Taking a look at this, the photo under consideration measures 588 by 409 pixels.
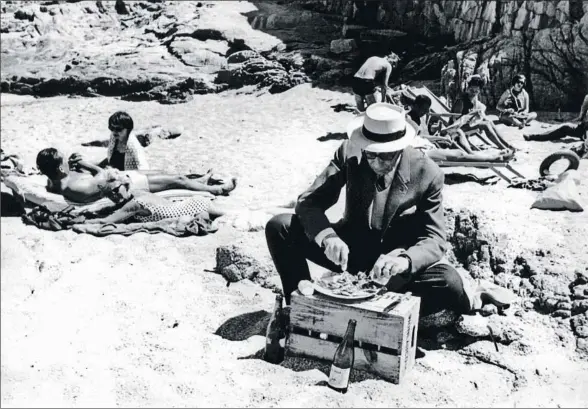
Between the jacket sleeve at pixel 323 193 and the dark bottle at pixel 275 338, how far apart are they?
0.52 metres

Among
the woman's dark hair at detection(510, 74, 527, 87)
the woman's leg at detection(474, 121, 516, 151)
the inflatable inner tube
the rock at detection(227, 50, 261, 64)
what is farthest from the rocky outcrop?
the inflatable inner tube

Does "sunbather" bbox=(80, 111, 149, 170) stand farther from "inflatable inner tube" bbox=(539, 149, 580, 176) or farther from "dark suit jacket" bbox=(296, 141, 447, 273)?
"inflatable inner tube" bbox=(539, 149, 580, 176)

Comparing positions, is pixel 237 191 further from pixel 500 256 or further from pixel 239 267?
pixel 500 256

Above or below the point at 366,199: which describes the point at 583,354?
below

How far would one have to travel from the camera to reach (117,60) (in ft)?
49.5

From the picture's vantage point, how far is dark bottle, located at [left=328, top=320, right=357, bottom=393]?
3721mm

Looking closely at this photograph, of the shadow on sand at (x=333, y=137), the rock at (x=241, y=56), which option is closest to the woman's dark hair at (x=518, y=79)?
the shadow on sand at (x=333, y=137)

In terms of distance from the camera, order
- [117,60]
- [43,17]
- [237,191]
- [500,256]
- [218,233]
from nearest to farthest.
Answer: [500,256]
[218,233]
[237,191]
[117,60]
[43,17]

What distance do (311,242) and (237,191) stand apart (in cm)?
391

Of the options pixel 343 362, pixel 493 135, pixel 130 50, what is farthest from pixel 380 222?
pixel 130 50

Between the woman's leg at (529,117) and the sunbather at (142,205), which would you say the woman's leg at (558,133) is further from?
the sunbather at (142,205)

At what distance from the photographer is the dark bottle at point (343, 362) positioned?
372 centimetres

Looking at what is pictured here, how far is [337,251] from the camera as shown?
407 cm

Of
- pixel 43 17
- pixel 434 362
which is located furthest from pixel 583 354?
pixel 43 17
